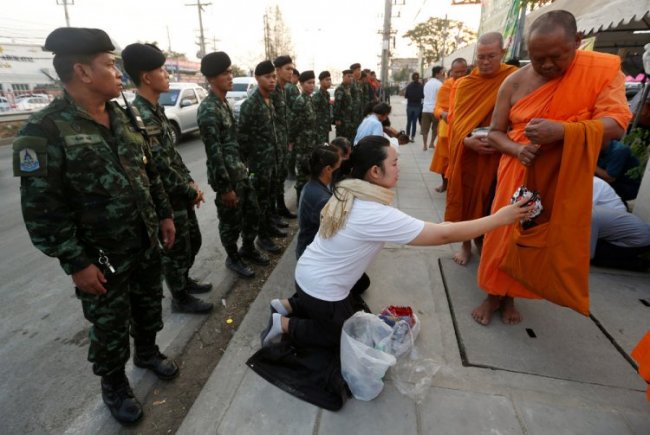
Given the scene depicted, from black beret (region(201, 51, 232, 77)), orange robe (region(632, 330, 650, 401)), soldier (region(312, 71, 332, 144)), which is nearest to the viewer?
orange robe (region(632, 330, 650, 401))

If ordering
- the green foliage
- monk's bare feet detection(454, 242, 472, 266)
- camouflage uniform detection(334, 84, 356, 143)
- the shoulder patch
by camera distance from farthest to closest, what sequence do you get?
1. camouflage uniform detection(334, 84, 356, 143)
2. the green foliage
3. monk's bare feet detection(454, 242, 472, 266)
4. the shoulder patch

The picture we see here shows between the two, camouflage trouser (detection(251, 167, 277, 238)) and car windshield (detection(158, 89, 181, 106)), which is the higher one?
car windshield (detection(158, 89, 181, 106))

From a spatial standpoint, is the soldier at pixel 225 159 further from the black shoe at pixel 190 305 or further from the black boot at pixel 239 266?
the black shoe at pixel 190 305

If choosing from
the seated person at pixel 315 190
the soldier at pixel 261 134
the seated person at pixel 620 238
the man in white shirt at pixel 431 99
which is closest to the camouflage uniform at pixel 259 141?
the soldier at pixel 261 134

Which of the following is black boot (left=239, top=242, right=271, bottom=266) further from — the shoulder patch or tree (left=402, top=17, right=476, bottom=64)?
tree (left=402, top=17, right=476, bottom=64)

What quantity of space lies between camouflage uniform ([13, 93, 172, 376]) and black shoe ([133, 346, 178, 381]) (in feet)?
0.98

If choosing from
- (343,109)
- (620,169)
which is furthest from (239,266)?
(343,109)

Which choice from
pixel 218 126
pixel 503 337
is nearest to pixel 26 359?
pixel 218 126

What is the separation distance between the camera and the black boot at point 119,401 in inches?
73.5

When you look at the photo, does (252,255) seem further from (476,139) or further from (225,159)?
(476,139)

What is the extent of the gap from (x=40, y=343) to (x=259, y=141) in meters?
2.26

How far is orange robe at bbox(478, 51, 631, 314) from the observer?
181cm

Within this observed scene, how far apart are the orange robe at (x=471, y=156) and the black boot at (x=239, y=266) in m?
1.76

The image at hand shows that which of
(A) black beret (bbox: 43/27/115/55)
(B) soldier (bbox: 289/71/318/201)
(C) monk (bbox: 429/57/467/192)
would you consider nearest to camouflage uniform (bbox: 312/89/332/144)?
(B) soldier (bbox: 289/71/318/201)
